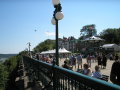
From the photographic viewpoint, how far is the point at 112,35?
11812 cm

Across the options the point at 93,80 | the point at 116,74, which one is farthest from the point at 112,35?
the point at 93,80

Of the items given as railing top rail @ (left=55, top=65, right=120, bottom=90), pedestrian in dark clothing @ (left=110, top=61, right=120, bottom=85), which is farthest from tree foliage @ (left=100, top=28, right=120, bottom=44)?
railing top rail @ (left=55, top=65, right=120, bottom=90)

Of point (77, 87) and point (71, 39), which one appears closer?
point (77, 87)

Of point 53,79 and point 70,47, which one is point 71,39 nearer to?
point 70,47

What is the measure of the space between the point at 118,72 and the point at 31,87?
4.47 m

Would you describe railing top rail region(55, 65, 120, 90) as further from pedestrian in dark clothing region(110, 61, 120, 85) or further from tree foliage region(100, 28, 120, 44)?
tree foliage region(100, 28, 120, 44)

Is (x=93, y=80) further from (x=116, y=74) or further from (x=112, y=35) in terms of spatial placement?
(x=112, y=35)

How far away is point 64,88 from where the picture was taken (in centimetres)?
495

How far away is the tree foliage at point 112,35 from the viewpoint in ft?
379

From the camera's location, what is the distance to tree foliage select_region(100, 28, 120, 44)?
115m

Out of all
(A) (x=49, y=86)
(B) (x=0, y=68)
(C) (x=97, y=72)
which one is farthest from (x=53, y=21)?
(B) (x=0, y=68)

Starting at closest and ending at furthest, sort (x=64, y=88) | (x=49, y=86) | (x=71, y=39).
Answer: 1. (x=64, y=88)
2. (x=49, y=86)
3. (x=71, y=39)

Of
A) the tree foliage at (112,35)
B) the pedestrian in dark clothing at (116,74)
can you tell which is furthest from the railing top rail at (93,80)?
the tree foliage at (112,35)

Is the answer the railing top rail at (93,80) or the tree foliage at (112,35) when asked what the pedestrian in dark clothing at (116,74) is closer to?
the railing top rail at (93,80)
